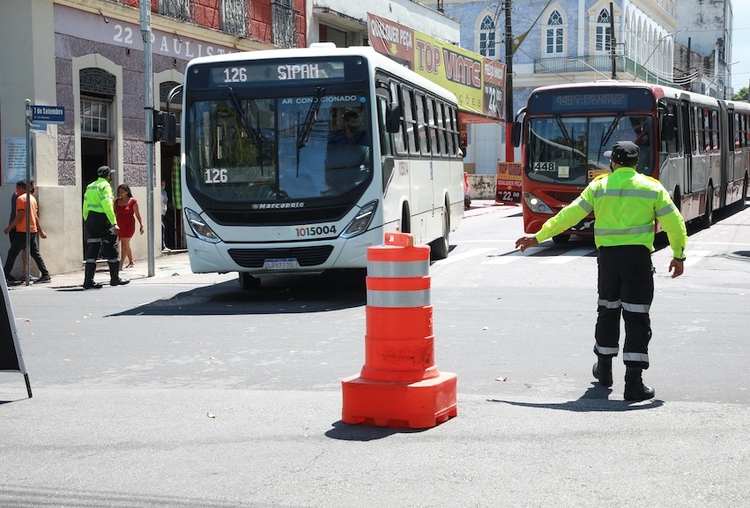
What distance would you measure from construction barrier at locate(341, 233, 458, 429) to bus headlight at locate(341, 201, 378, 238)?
7.26 meters

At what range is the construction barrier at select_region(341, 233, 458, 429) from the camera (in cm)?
715

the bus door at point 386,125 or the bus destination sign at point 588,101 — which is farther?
the bus destination sign at point 588,101

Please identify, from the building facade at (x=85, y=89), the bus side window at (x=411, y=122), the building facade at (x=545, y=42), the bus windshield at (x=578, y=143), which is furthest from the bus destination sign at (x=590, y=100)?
the building facade at (x=545, y=42)

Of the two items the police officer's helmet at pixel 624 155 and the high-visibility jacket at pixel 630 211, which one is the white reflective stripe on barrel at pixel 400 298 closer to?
the high-visibility jacket at pixel 630 211

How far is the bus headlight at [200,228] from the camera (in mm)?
14820

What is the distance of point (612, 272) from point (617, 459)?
→ 2.25m

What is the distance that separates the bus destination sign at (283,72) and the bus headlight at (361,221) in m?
1.65

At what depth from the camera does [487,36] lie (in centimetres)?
6469

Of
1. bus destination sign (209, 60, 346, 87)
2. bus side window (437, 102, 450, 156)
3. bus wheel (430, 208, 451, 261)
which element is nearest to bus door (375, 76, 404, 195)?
bus destination sign (209, 60, 346, 87)

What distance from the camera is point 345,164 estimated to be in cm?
1473

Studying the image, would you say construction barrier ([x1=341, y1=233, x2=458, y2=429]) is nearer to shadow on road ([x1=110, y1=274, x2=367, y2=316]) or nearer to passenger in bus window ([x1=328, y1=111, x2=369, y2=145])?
shadow on road ([x1=110, y1=274, x2=367, y2=316])

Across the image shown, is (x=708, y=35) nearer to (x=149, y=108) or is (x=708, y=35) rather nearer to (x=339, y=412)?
(x=149, y=108)

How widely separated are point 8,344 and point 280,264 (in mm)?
6526

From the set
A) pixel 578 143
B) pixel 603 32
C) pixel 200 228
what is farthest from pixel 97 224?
pixel 603 32
